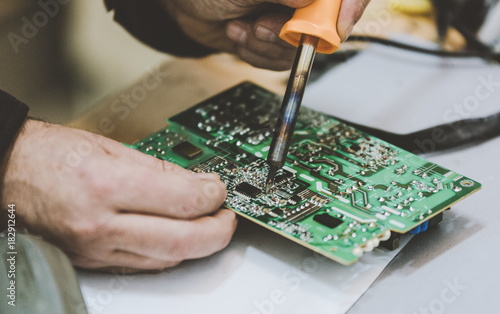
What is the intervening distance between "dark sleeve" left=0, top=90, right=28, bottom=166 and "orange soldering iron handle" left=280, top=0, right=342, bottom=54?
33cm

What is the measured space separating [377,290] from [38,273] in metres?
0.37

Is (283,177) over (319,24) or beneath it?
beneath

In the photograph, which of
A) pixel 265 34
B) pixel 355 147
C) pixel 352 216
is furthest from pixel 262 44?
pixel 352 216

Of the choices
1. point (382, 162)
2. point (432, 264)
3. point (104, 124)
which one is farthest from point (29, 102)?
point (432, 264)

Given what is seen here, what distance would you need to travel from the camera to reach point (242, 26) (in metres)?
1.07

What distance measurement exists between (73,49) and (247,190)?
73 centimetres

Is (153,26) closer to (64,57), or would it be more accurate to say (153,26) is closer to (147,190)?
(64,57)

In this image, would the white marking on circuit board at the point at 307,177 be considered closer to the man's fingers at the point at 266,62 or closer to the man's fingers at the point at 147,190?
the man's fingers at the point at 147,190

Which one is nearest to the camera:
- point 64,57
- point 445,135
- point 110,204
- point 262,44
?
point 110,204

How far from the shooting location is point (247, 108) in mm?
950

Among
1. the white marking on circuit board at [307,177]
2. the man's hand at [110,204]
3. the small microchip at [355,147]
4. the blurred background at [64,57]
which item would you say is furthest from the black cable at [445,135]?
the blurred background at [64,57]

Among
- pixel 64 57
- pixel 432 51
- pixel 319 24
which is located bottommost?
pixel 64 57

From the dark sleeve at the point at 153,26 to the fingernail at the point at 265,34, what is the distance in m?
0.16

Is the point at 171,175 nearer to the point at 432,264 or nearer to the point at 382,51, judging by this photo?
the point at 432,264
